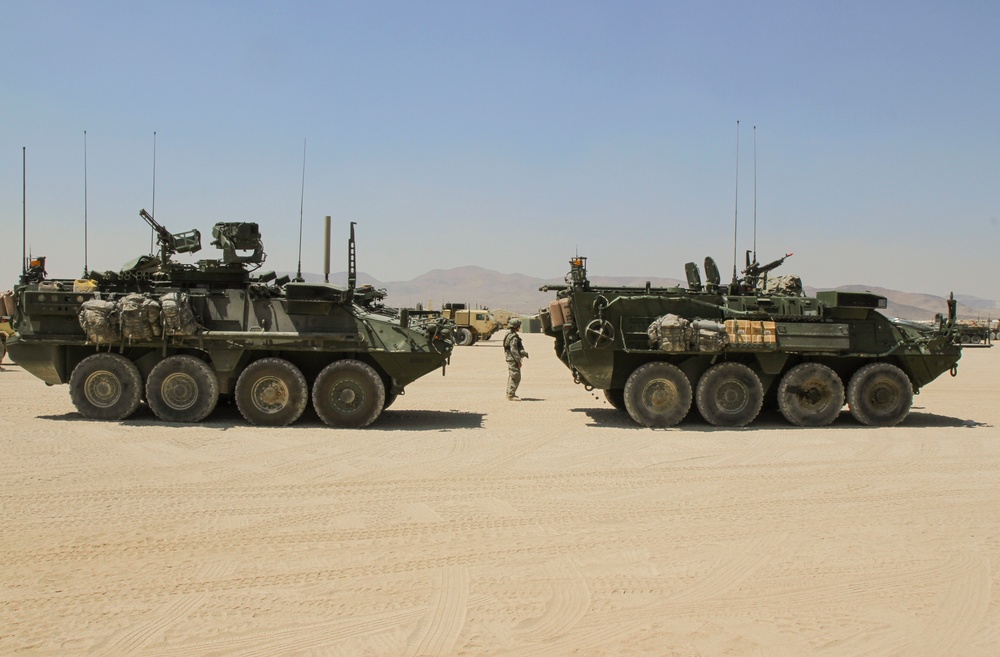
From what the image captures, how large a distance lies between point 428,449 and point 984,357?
101ft

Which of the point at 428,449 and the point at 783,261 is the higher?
the point at 783,261

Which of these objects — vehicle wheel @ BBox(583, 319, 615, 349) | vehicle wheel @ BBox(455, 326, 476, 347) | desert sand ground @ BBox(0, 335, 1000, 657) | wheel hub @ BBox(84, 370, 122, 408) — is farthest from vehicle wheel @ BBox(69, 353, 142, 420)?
vehicle wheel @ BBox(455, 326, 476, 347)

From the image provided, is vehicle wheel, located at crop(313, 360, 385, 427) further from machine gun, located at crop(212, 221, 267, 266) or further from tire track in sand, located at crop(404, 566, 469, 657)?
tire track in sand, located at crop(404, 566, 469, 657)

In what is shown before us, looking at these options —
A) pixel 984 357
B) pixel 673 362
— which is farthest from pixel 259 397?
pixel 984 357

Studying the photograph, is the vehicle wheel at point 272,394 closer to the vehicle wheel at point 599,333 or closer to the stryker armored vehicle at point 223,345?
the stryker armored vehicle at point 223,345

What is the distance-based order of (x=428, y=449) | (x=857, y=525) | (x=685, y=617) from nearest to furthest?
1. (x=685, y=617)
2. (x=857, y=525)
3. (x=428, y=449)

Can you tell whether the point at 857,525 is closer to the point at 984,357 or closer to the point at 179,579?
the point at 179,579

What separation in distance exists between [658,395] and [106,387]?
8153 millimetres

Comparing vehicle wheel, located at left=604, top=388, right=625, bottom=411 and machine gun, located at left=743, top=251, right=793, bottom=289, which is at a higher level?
machine gun, located at left=743, top=251, right=793, bottom=289

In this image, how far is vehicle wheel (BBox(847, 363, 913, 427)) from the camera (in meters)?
12.5

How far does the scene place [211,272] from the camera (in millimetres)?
12281

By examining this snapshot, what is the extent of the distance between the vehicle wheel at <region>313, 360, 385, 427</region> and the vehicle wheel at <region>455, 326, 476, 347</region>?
A: 81.2ft

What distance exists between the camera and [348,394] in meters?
11.8

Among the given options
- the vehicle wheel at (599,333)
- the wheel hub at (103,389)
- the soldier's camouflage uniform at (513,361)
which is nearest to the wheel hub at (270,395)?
the wheel hub at (103,389)
